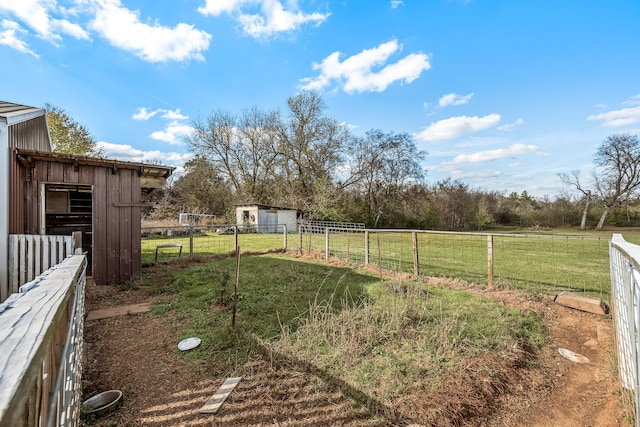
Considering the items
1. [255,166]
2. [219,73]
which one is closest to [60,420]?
[219,73]

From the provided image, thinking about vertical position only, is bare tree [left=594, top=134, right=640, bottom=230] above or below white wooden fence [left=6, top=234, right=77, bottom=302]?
above

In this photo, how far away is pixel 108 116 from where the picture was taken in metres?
14.5

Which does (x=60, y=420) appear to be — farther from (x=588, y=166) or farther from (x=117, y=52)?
(x=588, y=166)

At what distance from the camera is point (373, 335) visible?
10.4ft

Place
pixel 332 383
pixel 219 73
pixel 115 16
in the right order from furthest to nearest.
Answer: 1. pixel 219 73
2. pixel 115 16
3. pixel 332 383

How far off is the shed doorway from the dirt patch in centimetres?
512

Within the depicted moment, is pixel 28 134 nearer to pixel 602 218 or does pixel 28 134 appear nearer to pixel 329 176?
pixel 329 176

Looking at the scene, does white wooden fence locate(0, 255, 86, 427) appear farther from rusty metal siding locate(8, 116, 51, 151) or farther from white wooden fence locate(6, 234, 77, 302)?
rusty metal siding locate(8, 116, 51, 151)

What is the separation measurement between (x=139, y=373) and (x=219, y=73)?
1215 centimetres

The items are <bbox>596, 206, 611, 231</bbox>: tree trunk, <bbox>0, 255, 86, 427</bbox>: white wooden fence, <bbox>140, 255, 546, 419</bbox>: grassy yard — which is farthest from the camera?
<bbox>596, 206, 611, 231</bbox>: tree trunk

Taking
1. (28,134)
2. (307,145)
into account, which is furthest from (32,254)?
(307,145)

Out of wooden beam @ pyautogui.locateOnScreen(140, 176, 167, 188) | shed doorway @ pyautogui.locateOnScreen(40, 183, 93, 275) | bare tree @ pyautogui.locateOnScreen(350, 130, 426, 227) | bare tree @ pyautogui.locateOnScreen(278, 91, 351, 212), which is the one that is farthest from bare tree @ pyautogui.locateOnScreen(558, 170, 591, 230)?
shed doorway @ pyautogui.locateOnScreen(40, 183, 93, 275)

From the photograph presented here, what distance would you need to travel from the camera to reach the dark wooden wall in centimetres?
483

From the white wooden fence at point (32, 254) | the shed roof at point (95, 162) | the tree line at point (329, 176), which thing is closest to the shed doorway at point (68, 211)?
the shed roof at point (95, 162)
